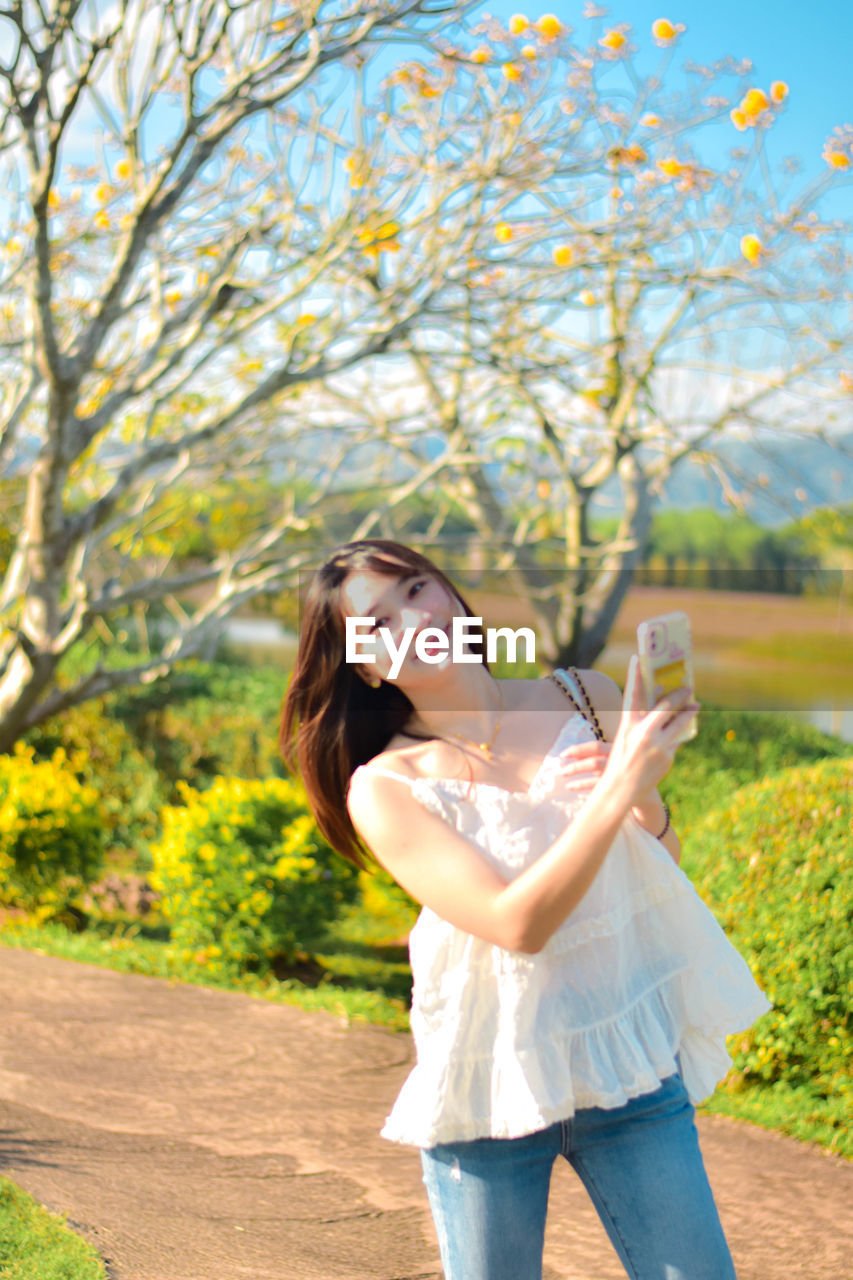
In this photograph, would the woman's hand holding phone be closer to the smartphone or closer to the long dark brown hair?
the smartphone

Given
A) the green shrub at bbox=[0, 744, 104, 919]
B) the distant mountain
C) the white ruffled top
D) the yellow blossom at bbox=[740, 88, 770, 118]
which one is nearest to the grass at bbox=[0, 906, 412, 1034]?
the green shrub at bbox=[0, 744, 104, 919]

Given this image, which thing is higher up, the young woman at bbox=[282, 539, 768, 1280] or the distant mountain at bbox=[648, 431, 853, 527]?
the distant mountain at bbox=[648, 431, 853, 527]

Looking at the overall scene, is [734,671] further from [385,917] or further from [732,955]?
[385,917]

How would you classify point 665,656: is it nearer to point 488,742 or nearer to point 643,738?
point 643,738

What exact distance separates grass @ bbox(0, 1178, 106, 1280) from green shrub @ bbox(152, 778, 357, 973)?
7.08 feet

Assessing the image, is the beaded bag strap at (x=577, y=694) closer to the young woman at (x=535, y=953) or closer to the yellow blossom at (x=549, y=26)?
the young woman at (x=535, y=953)

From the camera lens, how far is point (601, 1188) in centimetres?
156

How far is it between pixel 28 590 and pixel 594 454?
13.3 feet

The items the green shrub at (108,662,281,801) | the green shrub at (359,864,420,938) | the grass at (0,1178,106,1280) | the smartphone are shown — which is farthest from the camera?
the green shrub at (108,662,281,801)

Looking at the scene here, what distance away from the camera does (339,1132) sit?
143 inches

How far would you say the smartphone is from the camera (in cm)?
141

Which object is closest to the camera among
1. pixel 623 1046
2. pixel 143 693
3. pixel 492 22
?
pixel 623 1046

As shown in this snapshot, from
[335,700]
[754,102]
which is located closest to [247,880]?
[335,700]

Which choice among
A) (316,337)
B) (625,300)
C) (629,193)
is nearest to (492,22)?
(629,193)
